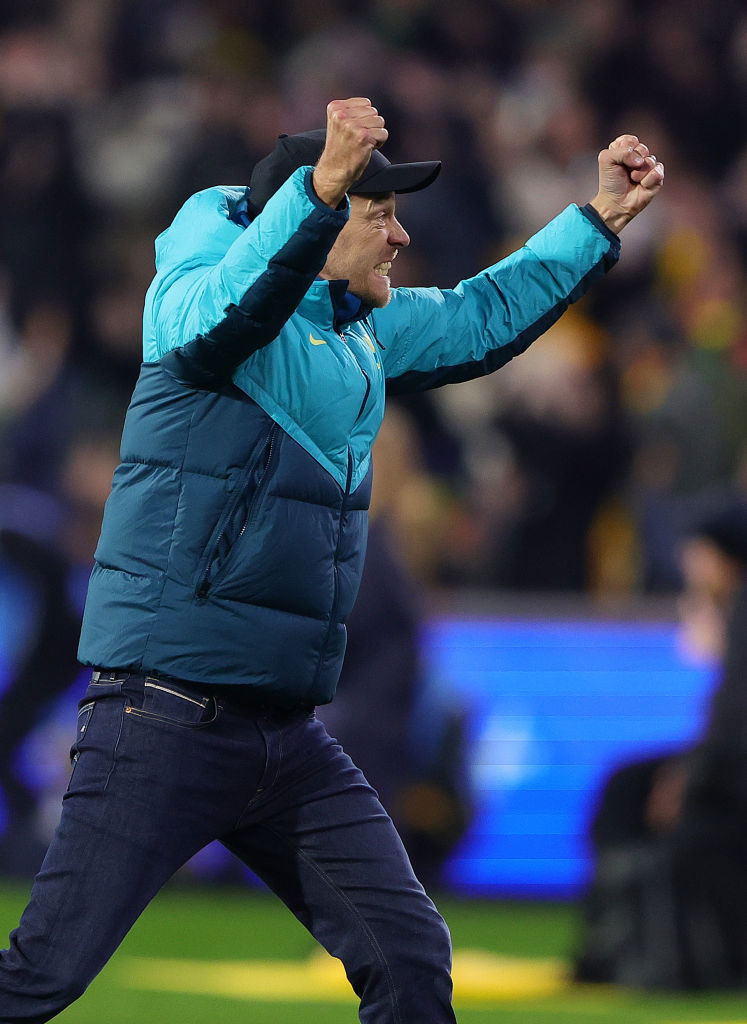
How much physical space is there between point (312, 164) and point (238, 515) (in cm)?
69

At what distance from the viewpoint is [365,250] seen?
132 inches

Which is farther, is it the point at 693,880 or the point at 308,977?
the point at 308,977

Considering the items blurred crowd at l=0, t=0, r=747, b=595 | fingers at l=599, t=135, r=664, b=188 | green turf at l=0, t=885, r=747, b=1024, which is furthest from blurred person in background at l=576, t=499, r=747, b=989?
fingers at l=599, t=135, r=664, b=188

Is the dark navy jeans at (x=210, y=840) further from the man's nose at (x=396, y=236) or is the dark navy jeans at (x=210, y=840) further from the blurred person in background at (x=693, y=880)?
the blurred person in background at (x=693, y=880)

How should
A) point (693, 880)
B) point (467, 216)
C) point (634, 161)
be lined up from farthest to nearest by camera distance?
point (467, 216)
point (693, 880)
point (634, 161)

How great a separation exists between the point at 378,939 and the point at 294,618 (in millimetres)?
632

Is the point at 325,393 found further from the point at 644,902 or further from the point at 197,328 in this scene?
the point at 644,902

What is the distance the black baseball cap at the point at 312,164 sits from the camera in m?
3.32

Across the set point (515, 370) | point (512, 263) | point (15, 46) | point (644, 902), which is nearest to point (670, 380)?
point (515, 370)

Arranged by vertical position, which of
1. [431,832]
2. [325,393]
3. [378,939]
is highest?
[325,393]

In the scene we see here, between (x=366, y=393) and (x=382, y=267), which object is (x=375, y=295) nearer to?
(x=382, y=267)

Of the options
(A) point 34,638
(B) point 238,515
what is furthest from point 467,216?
(B) point 238,515

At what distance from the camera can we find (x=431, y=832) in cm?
782

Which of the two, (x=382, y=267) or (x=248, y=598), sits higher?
(x=382, y=267)
